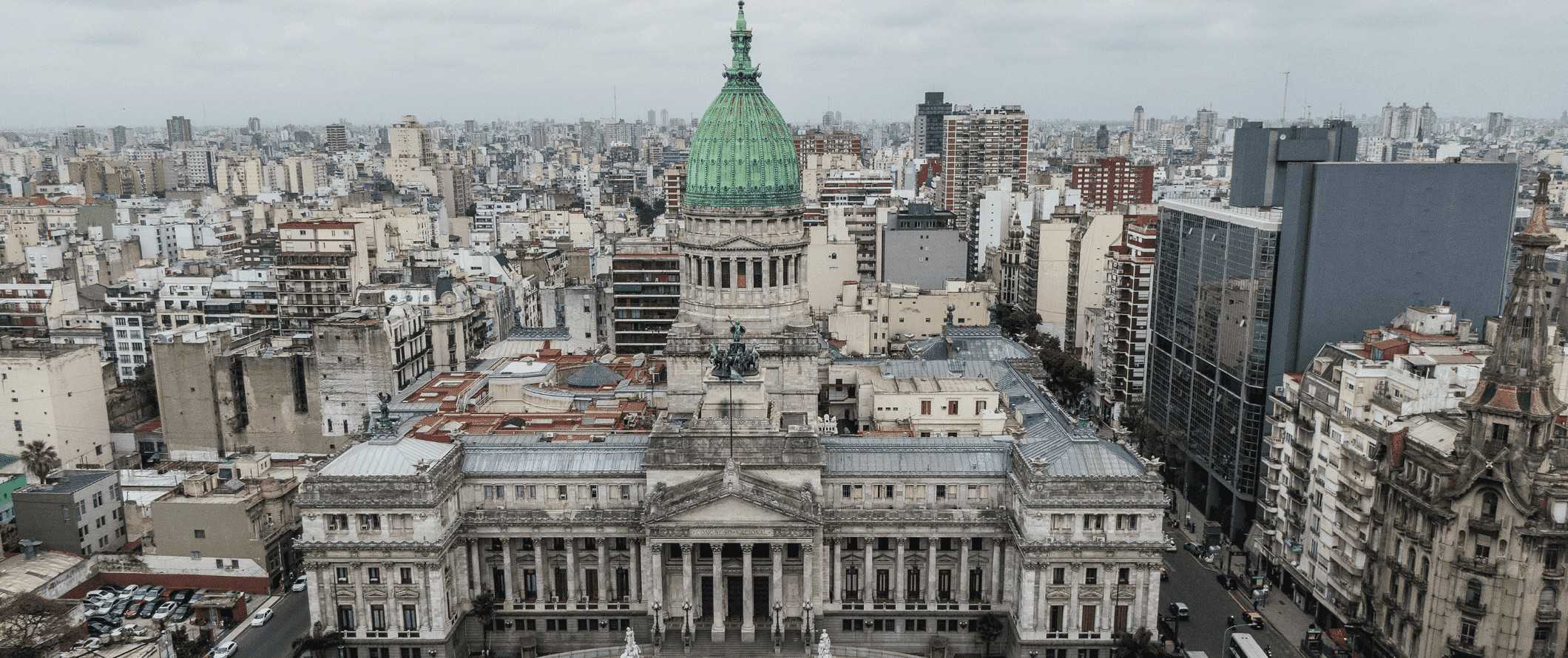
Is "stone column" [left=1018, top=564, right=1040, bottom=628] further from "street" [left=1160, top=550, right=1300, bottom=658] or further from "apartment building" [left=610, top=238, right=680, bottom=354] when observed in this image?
"apartment building" [left=610, top=238, right=680, bottom=354]

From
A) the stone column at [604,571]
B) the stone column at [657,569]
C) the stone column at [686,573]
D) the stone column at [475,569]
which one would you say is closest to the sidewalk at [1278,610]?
the stone column at [686,573]

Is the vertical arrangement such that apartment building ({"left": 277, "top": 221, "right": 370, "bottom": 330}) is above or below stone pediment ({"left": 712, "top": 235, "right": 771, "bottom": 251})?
below

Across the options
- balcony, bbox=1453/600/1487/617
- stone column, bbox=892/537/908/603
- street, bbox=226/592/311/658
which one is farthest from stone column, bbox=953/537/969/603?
street, bbox=226/592/311/658

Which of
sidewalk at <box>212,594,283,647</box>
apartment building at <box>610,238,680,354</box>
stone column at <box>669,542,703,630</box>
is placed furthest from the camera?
apartment building at <box>610,238,680,354</box>

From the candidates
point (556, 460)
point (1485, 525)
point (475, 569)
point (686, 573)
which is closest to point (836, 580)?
point (686, 573)

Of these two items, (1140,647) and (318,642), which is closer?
(1140,647)

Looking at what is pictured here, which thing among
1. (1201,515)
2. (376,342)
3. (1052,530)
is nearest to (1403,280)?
(1201,515)

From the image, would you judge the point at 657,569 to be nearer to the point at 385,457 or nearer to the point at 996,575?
the point at 385,457
